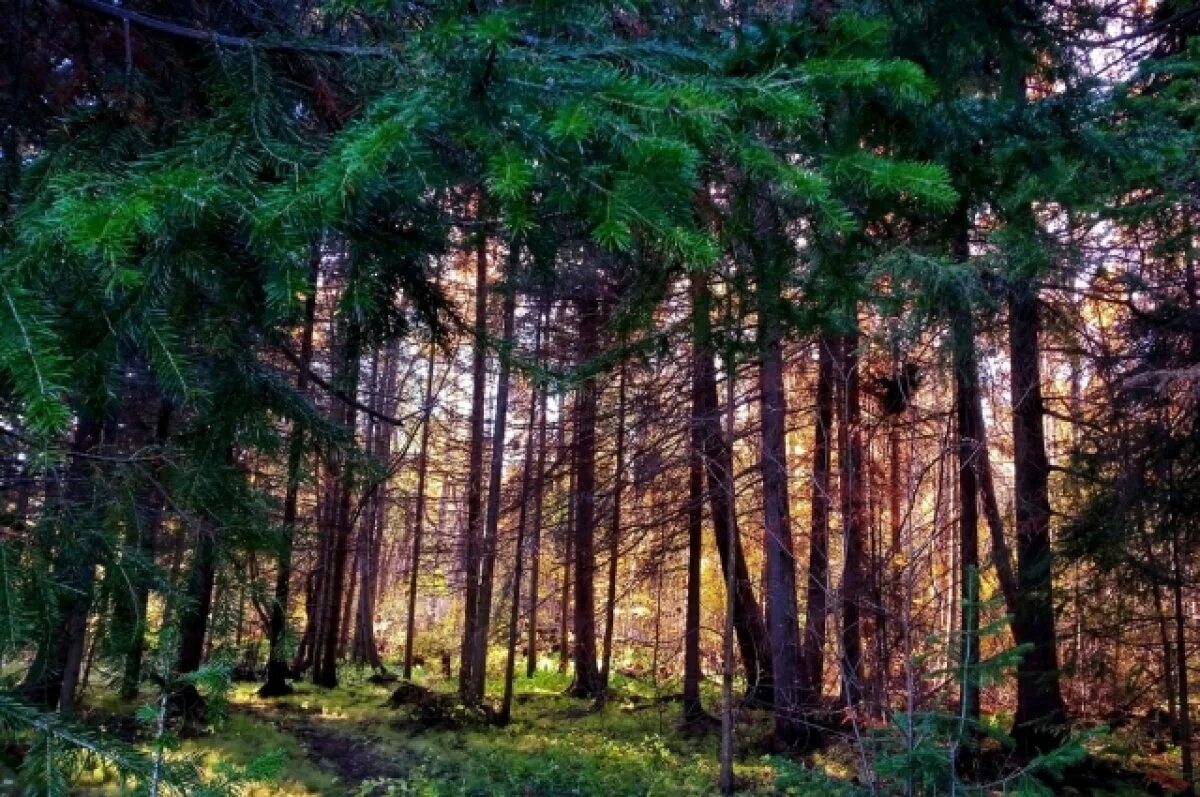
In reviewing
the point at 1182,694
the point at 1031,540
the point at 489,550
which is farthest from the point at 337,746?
the point at 1182,694

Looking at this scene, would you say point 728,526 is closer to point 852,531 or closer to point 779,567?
point 779,567

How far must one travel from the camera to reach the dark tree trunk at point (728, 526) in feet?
25.3

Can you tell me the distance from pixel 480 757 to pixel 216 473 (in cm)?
691

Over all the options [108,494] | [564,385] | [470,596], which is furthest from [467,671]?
[564,385]

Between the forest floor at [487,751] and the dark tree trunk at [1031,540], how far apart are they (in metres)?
0.91

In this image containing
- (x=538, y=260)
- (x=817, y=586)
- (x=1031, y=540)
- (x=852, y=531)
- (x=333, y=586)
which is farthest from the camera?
(x=333, y=586)

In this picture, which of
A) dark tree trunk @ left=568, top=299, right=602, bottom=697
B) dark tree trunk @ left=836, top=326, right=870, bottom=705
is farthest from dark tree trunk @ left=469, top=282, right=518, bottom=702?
dark tree trunk @ left=836, top=326, right=870, bottom=705

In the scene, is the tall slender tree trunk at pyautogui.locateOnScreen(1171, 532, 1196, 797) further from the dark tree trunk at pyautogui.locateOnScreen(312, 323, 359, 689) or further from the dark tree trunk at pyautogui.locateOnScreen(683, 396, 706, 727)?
the dark tree trunk at pyautogui.locateOnScreen(312, 323, 359, 689)

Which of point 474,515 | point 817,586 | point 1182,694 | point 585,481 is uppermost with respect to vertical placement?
point 585,481

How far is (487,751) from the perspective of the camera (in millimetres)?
9102

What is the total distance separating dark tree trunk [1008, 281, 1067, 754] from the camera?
7539 mm

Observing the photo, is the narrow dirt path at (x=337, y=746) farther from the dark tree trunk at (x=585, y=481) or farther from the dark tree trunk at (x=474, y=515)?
the dark tree trunk at (x=585, y=481)

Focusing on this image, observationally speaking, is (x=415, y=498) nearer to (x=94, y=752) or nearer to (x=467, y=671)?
(x=467, y=671)

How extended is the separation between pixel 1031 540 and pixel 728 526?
3040 mm
